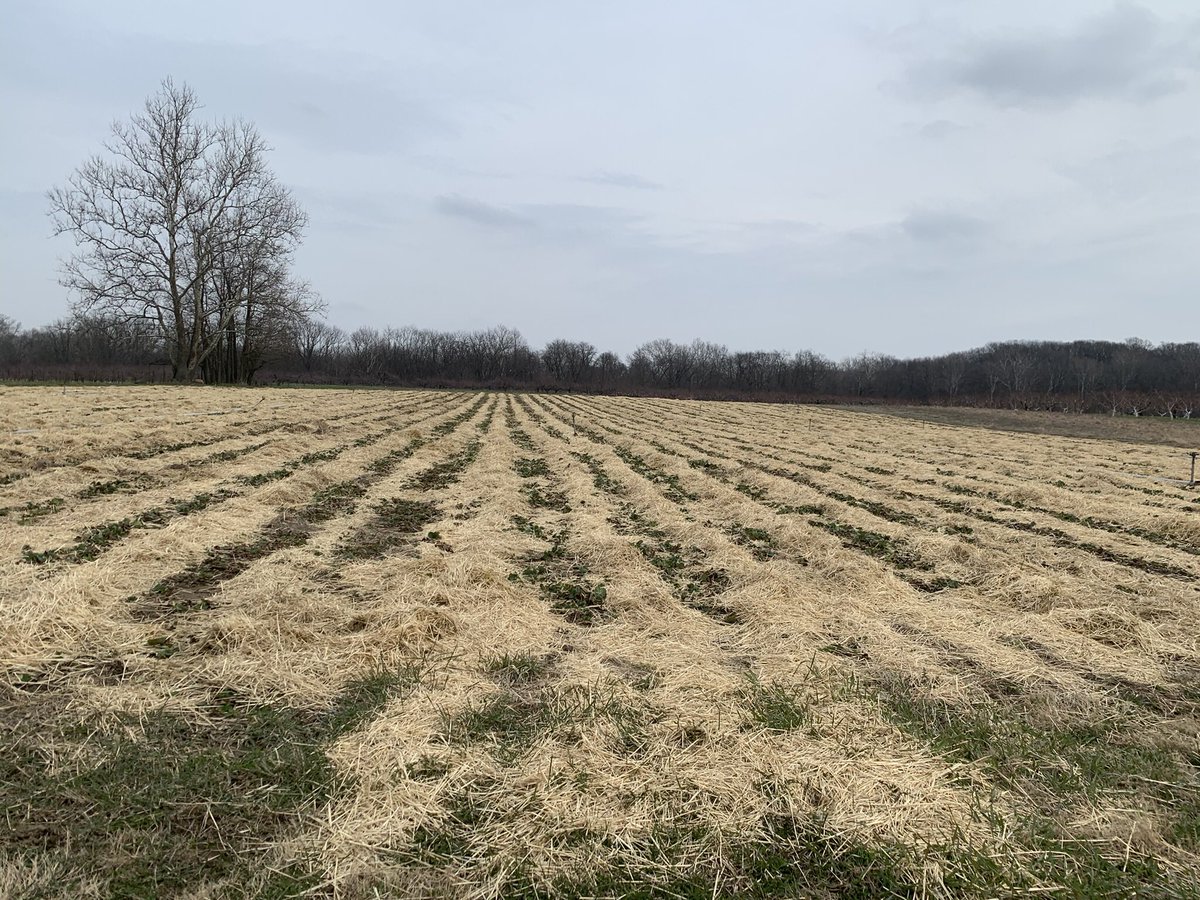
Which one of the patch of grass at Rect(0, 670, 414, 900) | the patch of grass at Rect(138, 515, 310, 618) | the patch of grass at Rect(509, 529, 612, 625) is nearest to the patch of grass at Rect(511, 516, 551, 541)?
the patch of grass at Rect(509, 529, 612, 625)

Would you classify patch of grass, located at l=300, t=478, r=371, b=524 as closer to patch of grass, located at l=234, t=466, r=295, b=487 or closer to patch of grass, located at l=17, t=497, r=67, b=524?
patch of grass, located at l=234, t=466, r=295, b=487

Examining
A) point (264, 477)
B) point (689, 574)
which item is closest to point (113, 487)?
point (264, 477)

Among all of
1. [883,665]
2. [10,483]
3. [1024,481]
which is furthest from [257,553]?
[1024,481]

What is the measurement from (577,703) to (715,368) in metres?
121

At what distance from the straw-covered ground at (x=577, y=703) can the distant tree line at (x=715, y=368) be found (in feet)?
250

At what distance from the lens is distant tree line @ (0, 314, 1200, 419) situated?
8819 cm

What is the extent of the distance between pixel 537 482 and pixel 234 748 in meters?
10.2

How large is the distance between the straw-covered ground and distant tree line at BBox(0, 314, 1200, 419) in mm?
76076

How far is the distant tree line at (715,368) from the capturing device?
8819 centimetres

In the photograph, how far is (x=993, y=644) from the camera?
5383 millimetres

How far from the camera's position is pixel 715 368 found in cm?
12131

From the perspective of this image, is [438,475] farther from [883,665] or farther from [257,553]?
[883,665]

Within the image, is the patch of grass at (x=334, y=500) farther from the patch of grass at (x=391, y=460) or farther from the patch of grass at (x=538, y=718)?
the patch of grass at (x=538, y=718)

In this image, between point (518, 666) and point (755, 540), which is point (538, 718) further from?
point (755, 540)
